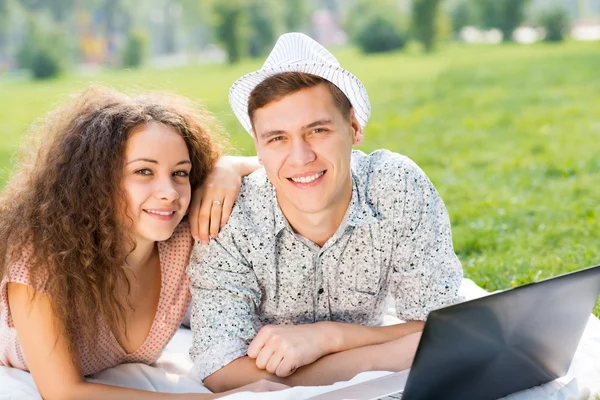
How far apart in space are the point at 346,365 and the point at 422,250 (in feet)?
1.62

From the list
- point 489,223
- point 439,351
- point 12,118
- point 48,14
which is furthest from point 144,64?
point 439,351

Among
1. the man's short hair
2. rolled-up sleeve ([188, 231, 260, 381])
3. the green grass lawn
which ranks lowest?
the green grass lawn

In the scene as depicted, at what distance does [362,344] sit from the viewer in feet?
9.84

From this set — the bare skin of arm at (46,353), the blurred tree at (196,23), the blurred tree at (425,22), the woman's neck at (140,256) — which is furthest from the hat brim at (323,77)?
the blurred tree at (196,23)

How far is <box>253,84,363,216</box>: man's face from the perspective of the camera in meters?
2.79

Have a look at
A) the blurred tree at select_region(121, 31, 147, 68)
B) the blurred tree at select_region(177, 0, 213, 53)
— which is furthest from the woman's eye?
the blurred tree at select_region(121, 31, 147, 68)

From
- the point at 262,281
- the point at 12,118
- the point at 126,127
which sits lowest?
the point at 12,118

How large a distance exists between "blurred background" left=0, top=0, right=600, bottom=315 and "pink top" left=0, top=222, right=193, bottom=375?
663 mm

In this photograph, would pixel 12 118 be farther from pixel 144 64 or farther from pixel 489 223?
pixel 489 223

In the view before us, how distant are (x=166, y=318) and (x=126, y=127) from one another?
74 cm

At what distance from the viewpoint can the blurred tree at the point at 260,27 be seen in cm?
1686

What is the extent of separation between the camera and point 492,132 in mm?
8891

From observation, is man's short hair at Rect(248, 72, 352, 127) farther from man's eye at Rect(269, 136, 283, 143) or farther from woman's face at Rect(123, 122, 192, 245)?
woman's face at Rect(123, 122, 192, 245)

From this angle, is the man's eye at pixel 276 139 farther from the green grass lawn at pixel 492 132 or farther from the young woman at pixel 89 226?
the green grass lawn at pixel 492 132
